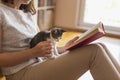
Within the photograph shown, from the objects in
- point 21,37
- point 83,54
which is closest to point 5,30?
point 21,37

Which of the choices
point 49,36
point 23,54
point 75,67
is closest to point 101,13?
point 49,36

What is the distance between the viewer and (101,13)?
294cm

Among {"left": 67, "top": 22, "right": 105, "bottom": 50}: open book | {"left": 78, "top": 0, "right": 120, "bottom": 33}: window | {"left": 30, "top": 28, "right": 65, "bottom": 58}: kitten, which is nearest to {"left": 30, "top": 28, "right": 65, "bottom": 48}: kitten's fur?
{"left": 30, "top": 28, "right": 65, "bottom": 58}: kitten

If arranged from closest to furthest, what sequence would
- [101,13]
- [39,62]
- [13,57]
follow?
1. [13,57]
2. [39,62]
3. [101,13]

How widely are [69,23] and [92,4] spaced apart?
0.46 m

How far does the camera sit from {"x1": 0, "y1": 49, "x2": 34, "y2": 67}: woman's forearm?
807 mm

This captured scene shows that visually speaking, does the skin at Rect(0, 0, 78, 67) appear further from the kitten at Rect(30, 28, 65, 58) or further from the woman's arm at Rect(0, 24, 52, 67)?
the kitten at Rect(30, 28, 65, 58)

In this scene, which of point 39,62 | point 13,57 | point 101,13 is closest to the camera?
point 13,57

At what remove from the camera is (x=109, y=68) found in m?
0.86

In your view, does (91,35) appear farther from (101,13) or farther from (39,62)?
(101,13)

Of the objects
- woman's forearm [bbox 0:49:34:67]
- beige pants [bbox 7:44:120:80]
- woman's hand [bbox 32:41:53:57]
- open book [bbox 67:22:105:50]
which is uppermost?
open book [bbox 67:22:105:50]

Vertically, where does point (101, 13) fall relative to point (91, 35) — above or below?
below

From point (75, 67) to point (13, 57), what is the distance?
29cm

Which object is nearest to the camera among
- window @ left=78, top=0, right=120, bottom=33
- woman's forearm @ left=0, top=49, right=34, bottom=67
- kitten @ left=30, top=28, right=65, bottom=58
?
woman's forearm @ left=0, top=49, right=34, bottom=67
